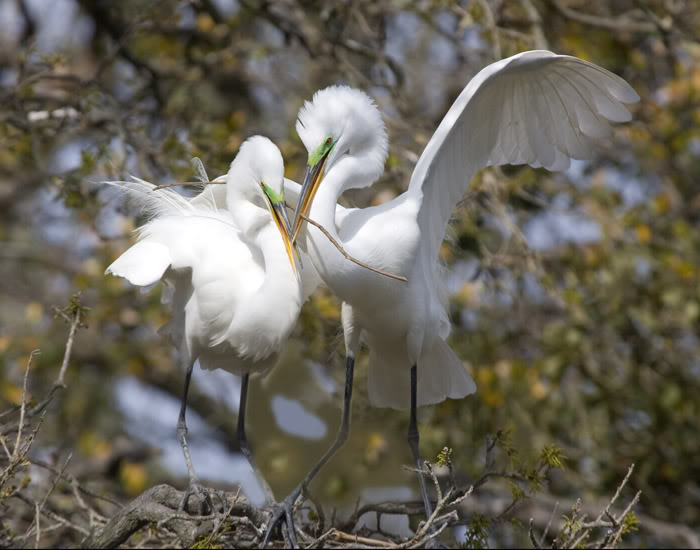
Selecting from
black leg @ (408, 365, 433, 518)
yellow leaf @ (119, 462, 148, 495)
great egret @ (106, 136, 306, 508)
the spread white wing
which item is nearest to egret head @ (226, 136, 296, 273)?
great egret @ (106, 136, 306, 508)

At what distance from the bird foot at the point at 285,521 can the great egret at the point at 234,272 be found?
0.62 feet

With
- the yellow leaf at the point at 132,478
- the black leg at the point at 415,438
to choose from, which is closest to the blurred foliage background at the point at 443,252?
the yellow leaf at the point at 132,478

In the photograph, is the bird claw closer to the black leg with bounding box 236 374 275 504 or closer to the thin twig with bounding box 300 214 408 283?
the black leg with bounding box 236 374 275 504

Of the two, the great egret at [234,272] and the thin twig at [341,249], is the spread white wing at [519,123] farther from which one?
the great egret at [234,272]

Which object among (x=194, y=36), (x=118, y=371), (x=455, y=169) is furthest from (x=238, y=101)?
(x=455, y=169)

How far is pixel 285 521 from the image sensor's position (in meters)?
2.59

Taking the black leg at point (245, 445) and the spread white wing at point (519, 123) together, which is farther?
the black leg at point (245, 445)

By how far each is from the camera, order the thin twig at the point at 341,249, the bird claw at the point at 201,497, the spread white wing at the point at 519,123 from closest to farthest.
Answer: the thin twig at the point at 341,249 < the bird claw at the point at 201,497 < the spread white wing at the point at 519,123

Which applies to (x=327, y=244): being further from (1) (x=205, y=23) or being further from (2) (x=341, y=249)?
(1) (x=205, y=23)

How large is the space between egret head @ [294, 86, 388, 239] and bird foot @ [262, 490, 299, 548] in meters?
0.85

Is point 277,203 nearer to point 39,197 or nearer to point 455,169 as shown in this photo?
point 455,169

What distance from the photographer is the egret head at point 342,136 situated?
8.34 ft

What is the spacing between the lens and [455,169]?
279cm

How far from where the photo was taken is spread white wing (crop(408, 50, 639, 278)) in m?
2.59
